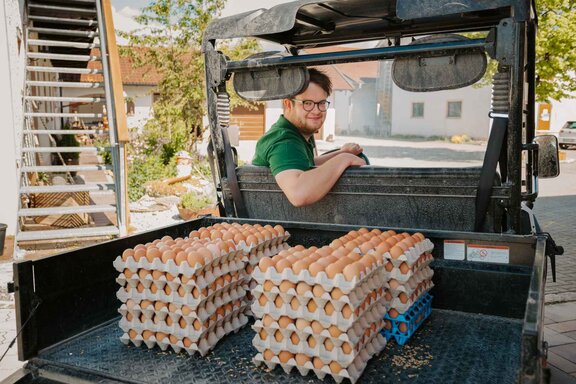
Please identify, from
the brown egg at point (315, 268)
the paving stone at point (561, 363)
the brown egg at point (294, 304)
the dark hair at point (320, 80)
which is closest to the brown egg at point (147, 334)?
the brown egg at point (294, 304)

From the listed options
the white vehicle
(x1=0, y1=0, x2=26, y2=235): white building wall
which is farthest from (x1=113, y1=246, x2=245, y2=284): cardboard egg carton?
the white vehicle

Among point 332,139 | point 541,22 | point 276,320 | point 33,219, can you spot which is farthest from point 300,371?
point 332,139

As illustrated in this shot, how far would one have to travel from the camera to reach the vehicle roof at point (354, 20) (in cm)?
285

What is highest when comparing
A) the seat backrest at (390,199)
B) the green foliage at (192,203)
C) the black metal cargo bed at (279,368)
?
the seat backrest at (390,199)

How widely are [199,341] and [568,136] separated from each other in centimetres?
3400

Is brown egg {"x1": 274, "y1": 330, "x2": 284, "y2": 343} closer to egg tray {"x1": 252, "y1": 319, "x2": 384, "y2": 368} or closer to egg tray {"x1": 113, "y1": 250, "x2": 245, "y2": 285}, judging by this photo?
egg tray {"x1": 252, "y1": 319, "x2": 384, "y2": 368}

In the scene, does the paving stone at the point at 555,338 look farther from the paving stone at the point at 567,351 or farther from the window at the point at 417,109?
the window at the point at 417,109

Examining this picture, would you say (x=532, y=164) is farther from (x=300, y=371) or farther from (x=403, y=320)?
(x=300, y=371)

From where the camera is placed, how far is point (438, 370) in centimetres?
223

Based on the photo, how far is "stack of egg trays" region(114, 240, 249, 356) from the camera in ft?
7.82

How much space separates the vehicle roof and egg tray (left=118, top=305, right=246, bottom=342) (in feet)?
5.61

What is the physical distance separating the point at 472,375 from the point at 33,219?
11.0 metres

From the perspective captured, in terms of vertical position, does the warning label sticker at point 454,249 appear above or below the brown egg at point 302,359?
above

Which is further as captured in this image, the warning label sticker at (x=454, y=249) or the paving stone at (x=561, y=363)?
the paving stone at (x=561, y=363)
